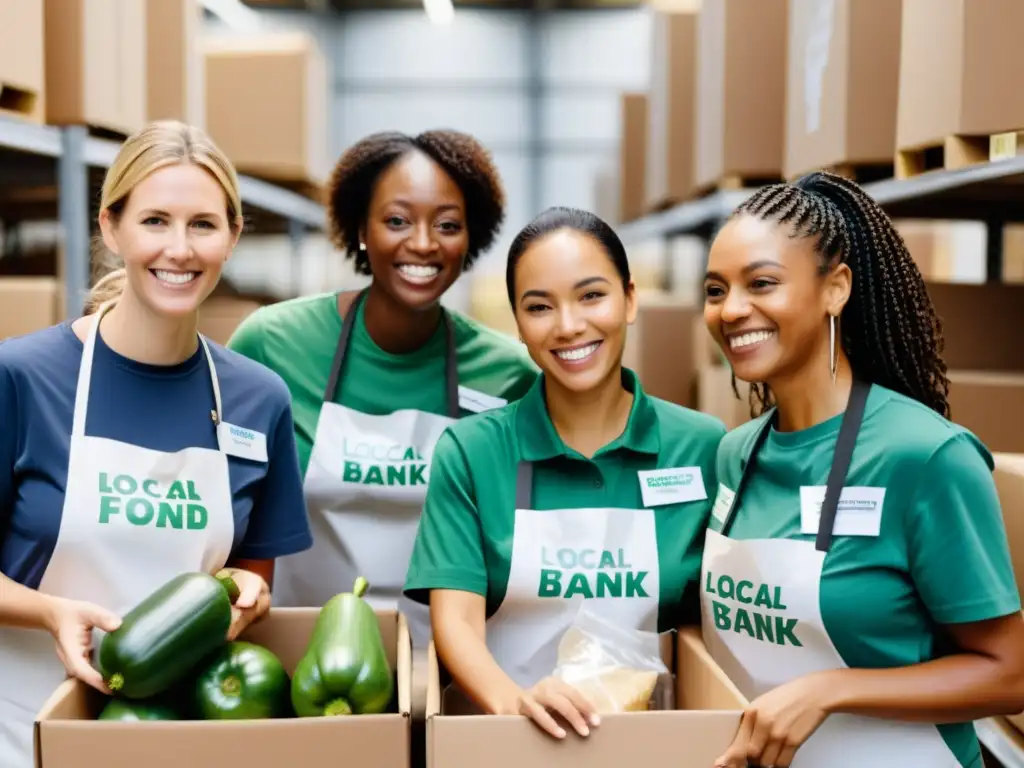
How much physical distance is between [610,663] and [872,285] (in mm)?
695

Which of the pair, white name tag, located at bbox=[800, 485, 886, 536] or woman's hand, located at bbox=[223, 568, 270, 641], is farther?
woman's hand, located at bbox=[223, 568, 270, 641]

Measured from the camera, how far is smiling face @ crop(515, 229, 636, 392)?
1.63 metres

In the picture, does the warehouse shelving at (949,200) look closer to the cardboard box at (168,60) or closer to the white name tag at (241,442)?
the white name tag at (241,442)

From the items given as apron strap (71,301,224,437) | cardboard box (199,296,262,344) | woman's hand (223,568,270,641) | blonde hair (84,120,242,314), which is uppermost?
blonde hair (84,120,242,314)

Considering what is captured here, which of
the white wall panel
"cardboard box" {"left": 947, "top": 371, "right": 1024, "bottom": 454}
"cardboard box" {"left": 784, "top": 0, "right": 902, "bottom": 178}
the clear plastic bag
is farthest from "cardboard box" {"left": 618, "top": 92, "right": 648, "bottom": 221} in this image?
the white wall panel

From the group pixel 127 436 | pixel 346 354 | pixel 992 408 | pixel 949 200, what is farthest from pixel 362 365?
pixel 949 200

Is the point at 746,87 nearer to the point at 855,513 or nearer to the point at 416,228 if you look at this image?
the point at 416,228

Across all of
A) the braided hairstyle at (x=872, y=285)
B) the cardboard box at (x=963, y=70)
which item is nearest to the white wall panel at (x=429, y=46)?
the cardboard box at (x=963, y=70)

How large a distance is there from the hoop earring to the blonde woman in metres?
0.92

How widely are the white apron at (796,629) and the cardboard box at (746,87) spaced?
6.73ft

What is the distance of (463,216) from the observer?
7.23 feet

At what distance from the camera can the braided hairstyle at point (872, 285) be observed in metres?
1.53

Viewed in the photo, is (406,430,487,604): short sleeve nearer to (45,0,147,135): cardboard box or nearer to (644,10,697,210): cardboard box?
(45,0,147,135): cardboard box

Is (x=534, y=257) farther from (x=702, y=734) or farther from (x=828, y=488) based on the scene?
(x=702, y=734)
